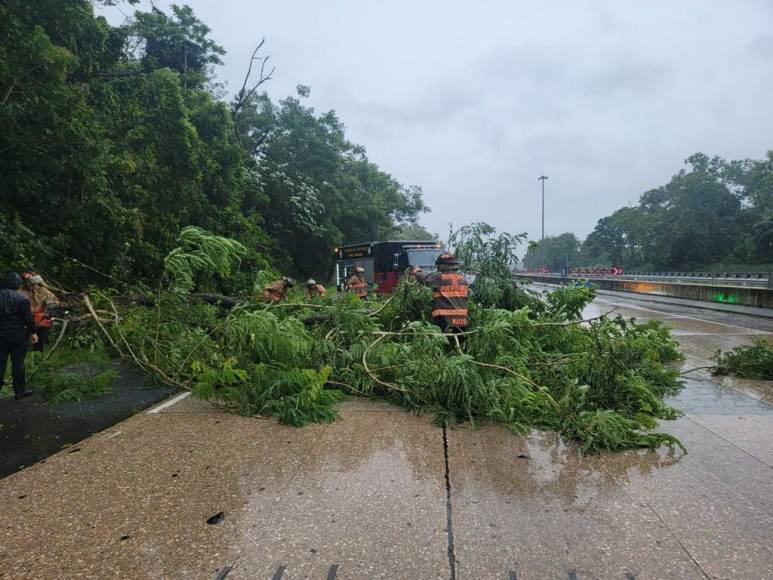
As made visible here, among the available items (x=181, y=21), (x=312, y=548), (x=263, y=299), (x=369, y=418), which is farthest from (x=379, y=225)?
(x=312, y=548)

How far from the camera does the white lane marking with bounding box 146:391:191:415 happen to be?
486 cm

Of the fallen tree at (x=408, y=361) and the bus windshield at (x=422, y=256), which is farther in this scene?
the bus windshield at (x=422, y=256)

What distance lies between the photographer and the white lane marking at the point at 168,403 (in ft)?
15.9

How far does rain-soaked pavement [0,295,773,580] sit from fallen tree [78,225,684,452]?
12.3 inches

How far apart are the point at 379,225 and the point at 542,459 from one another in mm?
31133

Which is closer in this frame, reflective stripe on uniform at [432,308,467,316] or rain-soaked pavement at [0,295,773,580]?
rain-soaked pavement at [0,295,773,580]

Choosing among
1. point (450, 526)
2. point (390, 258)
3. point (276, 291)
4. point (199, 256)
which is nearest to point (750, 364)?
point (450, 526)

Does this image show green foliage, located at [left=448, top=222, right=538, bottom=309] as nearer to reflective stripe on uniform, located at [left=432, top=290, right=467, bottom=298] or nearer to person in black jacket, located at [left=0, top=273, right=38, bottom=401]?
reflective stripe on uniform, located at [left=432, top=290, right=467, bottom=298]

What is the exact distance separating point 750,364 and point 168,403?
7.23 metres

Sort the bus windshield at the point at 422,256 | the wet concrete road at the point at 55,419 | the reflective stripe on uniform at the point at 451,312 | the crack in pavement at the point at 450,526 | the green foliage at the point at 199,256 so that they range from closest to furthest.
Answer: the crack in pavement at the point at 450,526, the wet concrete road at the point at 55,419, the green foliage at the point at 199,256, the reflective stripe on uniform at the point at 451,312, the bus windshield at the point at 422,256

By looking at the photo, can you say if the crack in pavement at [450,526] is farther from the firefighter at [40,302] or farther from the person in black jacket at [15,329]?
the firefighter at [40,302]

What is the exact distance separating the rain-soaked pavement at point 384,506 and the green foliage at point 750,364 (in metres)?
2.42

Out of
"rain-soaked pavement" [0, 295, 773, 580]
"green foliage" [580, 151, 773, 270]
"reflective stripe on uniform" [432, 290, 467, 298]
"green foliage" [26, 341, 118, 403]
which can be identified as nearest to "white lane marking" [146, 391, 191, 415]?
"rain-soaked pavement" [0, 295, 773, 580]

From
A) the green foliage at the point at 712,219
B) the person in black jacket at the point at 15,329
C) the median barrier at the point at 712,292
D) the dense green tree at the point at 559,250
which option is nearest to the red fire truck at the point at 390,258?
the median barrier at the point at 712,292
